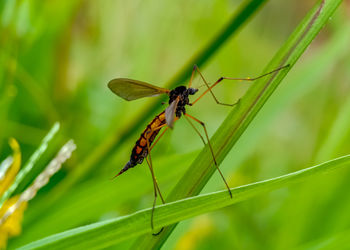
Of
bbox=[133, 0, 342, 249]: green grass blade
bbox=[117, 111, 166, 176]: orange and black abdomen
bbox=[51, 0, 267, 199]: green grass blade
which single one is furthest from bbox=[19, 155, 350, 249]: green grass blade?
bbox=[51, 0, 267, 199]: green grass blade

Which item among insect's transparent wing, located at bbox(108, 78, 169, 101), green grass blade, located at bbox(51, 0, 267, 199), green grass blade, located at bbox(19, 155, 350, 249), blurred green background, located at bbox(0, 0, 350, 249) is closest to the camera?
green grass blade, located at bbox(19, 155, 350, 249)

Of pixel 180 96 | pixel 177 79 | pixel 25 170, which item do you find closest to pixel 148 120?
pixel 177 79

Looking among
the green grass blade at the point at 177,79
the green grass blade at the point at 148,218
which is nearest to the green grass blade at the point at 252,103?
the green grass blade at the point at 148,218

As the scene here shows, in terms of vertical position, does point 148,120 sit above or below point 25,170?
below

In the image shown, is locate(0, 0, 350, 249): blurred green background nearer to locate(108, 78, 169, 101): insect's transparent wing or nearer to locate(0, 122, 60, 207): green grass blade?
locate(108, 78, 169, 101): insect's transparent wing

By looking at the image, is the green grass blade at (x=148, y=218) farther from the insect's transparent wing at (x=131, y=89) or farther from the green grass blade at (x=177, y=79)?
the green grass blade at (x=177, y=79)

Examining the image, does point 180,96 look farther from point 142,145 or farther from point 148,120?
point 148,120

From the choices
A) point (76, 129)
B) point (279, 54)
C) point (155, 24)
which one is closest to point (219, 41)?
point (279, 54)
